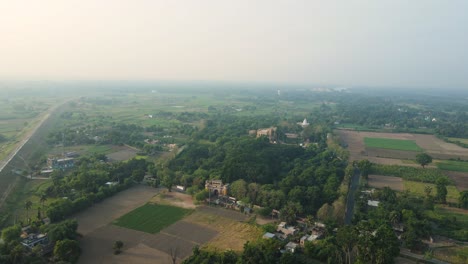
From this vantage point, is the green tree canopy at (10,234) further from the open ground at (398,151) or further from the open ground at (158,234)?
the open ground at (398,151)

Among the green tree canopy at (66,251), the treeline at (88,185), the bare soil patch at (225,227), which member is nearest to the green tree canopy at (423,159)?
the bare soil patch at (225,227)

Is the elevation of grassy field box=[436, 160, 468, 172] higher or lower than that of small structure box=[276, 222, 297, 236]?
Answer: lower

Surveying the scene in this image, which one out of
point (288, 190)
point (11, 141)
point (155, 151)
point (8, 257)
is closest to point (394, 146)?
point (288, 190)

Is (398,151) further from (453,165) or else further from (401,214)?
(401,214)

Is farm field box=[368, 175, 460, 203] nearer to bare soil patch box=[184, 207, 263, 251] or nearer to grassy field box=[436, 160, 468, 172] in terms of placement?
grassy field box=[436, 160, 468, 172]

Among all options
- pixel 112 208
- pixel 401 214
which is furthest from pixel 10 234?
pixel 401 214

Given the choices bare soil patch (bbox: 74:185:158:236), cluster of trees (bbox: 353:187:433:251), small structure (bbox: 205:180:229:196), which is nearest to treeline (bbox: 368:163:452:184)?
cluster of trees (bbox: 353:187:433:251)
